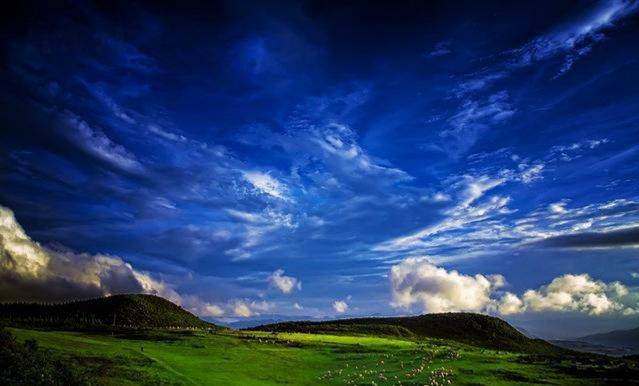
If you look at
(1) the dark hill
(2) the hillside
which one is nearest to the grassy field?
(2) the hillside

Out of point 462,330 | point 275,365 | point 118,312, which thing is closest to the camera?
point 275,365

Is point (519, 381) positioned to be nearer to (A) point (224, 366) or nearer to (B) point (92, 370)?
(A) point (224, 366)

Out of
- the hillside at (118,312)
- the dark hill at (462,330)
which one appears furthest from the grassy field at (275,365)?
the dark hill at (462,330)

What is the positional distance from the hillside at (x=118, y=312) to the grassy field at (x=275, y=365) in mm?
75669

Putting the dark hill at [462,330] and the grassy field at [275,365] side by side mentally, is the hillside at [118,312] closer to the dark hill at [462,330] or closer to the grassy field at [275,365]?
the dark hill at [462,330]

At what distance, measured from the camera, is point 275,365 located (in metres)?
55.2

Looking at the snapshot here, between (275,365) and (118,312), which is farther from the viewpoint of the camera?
(118,312)

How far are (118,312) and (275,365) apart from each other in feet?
359

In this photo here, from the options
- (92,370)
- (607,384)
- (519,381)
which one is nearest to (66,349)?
(92,370)

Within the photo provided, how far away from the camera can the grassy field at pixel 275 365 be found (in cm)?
4116

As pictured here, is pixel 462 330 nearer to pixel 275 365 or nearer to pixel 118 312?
pixel 118 312

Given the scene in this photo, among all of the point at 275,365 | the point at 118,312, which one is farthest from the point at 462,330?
the point at 275,365

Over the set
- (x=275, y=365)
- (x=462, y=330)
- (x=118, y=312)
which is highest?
(x=118, y=312)

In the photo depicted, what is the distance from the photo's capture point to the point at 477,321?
198 meters
